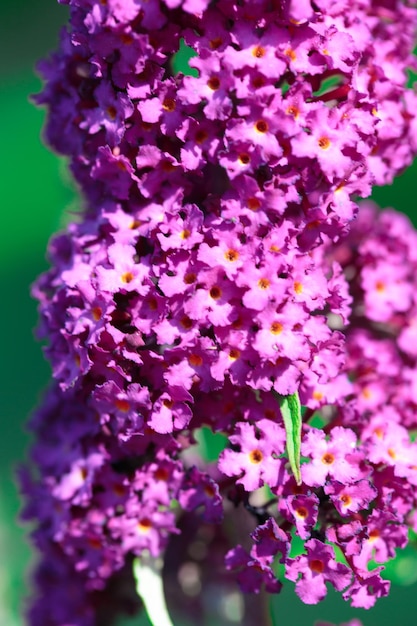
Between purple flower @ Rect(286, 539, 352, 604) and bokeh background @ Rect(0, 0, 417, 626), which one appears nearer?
purple flower @ Rect(286, 539, 352, 604)

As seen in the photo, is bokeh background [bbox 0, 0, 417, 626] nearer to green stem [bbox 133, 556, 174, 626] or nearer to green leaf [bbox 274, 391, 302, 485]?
green stem [bbox 133, 556, 174, 626]

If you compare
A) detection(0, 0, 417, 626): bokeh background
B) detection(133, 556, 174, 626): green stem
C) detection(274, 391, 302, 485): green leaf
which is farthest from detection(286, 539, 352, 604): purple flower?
detection(0, 0, 417, 626): bokeh background

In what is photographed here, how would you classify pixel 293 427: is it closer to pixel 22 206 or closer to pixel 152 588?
pixel 152 588

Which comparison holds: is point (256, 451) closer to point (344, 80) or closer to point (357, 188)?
point (357, 188)

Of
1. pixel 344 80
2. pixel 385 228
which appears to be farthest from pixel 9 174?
pixel 344 80

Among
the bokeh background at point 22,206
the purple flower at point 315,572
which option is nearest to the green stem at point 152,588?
the purple flower at point 315,572

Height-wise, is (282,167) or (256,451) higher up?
(282,167)

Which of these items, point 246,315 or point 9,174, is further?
point 9,174
